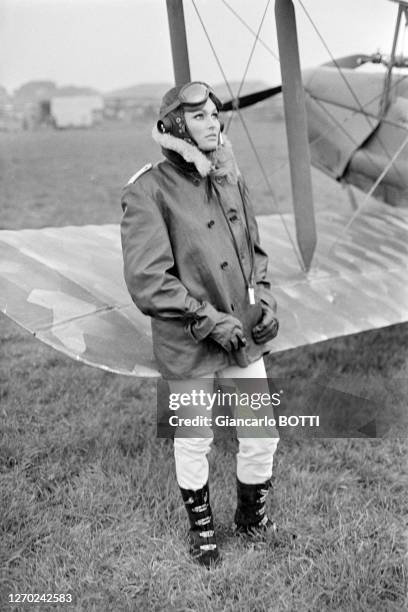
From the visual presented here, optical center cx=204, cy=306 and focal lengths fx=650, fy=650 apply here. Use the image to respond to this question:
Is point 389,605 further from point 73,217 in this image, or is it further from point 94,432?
point 73,217

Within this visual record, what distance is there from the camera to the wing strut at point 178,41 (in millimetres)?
3279

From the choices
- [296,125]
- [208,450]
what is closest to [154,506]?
[208,450]

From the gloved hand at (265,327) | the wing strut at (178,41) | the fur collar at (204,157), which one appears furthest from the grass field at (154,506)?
the wing strut at (178,41)

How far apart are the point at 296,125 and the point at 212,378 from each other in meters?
1.85

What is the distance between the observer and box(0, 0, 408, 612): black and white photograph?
2.43m

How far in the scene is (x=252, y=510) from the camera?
2764 millimetres

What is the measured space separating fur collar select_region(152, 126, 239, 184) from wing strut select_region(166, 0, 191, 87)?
930mm

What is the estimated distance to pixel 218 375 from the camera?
8.81 ft

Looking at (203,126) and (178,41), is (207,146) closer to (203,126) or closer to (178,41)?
(203,126)

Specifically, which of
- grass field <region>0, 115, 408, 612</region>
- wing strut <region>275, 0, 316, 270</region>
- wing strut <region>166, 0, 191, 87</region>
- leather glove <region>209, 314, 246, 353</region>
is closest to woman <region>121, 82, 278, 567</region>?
leather glove <region>209, 314, 246, 353</region>

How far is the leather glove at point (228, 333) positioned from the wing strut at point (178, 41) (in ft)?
5.19

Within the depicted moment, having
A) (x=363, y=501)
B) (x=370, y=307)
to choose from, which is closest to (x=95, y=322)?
(x=363, y=501)

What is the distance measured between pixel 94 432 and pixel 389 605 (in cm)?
188

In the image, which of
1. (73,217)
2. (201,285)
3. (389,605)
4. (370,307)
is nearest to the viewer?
(389,605)
